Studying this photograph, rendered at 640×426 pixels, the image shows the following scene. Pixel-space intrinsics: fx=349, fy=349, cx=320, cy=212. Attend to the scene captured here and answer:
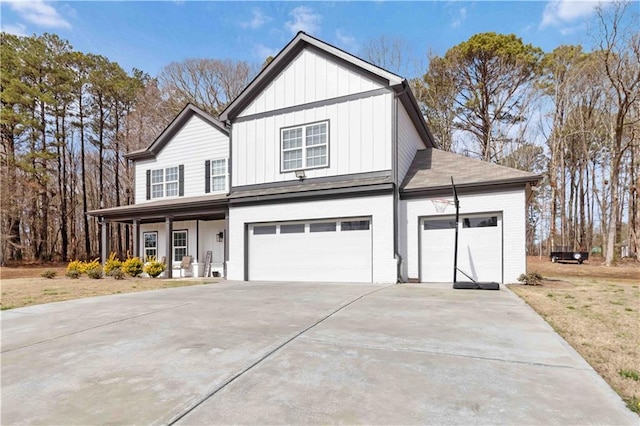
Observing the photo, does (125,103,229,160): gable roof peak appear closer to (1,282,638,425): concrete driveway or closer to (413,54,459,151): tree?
(1,282,638,425): concrete driveway

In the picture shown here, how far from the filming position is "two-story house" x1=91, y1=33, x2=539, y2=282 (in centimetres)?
1066

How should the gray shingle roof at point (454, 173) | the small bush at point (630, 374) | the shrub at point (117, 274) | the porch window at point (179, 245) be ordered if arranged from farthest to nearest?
1. the porch window at point (179, 245)
2. the shrub at point (117, 274)
3. the gray shingle roof at point (454, 173)
4. the small bush at point (630, 374)

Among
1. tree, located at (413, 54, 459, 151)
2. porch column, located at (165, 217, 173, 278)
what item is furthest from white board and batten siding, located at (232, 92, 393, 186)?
tree, located at (413, 54, 459, 151)

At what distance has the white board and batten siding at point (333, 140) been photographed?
1130 centimetres

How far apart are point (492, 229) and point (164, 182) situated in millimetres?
15018

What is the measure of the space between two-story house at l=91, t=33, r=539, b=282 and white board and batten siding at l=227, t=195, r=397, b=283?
0.03 metres

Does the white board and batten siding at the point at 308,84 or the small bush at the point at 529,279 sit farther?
the white board and batten siding at the point at 308,84

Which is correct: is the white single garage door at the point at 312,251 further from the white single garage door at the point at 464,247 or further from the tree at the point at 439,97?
the tree at the point at 439,97

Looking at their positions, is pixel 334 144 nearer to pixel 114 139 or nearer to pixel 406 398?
pixel 406 398

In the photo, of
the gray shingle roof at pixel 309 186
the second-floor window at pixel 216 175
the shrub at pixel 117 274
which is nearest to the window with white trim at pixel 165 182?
the second-floor window at pixel 216 175

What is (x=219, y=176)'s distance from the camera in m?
16.1

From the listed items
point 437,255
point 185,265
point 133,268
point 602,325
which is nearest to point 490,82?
point 437,255

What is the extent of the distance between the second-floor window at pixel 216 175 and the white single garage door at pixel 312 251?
3.90 meters

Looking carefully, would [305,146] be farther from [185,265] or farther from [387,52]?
[387,52]
